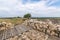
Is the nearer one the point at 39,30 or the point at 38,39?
the point at 38,39

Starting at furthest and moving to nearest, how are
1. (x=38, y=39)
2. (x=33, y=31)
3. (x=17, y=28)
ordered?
(x=17, y=28)
(x=33, y=31)
(x=38, y=39)

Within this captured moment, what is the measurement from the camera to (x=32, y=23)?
37.5 ft

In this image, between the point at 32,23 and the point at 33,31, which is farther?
the point at 32,23

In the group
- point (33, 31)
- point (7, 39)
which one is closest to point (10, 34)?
point (7, 39)

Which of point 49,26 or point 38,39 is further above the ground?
point 49,26

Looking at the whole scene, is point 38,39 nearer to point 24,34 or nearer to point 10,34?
point 24,34

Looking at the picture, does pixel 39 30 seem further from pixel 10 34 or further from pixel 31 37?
pixel 10 34

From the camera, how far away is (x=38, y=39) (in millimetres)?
9836

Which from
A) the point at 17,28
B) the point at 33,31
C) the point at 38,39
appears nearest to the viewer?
the point at 38,39

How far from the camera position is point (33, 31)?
1055 cm

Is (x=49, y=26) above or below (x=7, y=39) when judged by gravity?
above

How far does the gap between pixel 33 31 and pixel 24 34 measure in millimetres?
717

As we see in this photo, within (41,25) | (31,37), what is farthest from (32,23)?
(31,37)

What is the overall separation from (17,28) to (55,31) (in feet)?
9.57
